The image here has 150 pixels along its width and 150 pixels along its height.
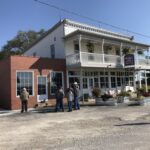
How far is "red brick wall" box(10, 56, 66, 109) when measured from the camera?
875 inches

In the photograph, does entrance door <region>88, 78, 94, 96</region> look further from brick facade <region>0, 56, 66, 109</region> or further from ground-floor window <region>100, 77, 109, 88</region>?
brick facade <region>0, 56, 66, 109</region>

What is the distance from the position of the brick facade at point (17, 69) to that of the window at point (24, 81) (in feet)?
1.15

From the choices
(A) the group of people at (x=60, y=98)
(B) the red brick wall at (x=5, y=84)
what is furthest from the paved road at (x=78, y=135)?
(B) the red brick wall at (x=5, y=84)

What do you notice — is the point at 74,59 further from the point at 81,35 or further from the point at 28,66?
the point at 28,66

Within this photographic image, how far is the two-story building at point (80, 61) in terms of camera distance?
23.9m

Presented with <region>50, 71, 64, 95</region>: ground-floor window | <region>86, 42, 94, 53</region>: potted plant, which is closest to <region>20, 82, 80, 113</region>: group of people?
<region>50, 71, 64, 95</region>: ground-floor window

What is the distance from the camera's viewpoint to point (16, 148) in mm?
8961

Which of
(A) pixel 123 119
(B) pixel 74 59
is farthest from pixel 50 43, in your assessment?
(A) pixel 123 119

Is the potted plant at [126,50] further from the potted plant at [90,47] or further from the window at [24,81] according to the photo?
the window at [24,81]

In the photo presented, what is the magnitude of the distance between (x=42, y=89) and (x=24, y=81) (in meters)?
1.89

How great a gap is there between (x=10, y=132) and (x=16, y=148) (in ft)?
10.2

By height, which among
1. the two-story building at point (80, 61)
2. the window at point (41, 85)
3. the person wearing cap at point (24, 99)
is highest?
the two-story building at point (80, 61)

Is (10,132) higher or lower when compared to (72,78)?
lower

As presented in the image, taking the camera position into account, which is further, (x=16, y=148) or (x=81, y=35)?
(x=81, y=35)
